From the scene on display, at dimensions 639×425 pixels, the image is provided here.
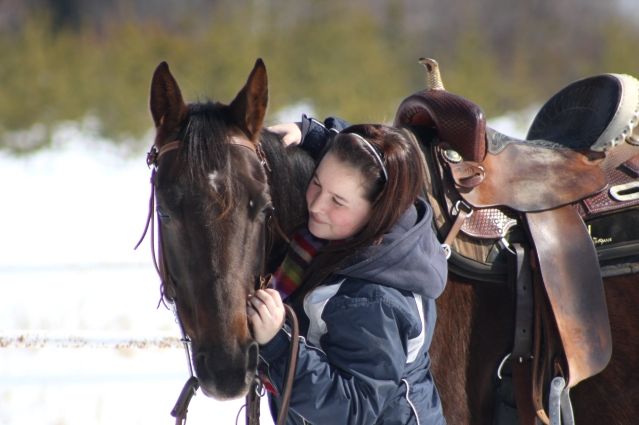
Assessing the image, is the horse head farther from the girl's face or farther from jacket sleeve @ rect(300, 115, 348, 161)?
jacket sleeve @ rect(300, 115, 348, 161)

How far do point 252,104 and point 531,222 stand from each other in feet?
3.08

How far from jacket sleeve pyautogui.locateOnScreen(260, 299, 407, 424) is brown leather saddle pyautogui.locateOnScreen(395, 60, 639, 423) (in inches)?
22.4

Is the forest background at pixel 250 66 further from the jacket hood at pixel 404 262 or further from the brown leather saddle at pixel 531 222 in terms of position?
the jacket hood at pixel 404 262

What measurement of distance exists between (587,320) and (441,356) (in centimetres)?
44

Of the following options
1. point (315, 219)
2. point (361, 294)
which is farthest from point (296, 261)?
point (361, 294)

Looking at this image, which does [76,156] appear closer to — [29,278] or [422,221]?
[29,278]

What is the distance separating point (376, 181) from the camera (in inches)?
81.2

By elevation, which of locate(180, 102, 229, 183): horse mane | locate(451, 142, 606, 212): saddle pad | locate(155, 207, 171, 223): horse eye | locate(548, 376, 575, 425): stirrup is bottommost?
locate(548, 376, 575, 425): stirrup

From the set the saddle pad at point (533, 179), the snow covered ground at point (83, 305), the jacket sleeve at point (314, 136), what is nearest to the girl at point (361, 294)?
the jacket sleeve at point (314, 136)

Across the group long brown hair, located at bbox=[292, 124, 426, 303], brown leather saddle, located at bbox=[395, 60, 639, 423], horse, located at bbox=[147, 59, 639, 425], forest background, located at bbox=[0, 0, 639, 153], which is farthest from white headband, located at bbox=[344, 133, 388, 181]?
forest background, located at bbox=[0, 0, 639, 153]

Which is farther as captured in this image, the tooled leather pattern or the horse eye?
the tooled leather pattern

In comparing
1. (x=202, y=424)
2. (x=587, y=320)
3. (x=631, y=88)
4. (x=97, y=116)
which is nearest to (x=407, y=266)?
(x=587, y=320)

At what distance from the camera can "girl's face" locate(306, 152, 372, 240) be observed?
2059 mm

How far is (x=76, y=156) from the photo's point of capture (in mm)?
12086
